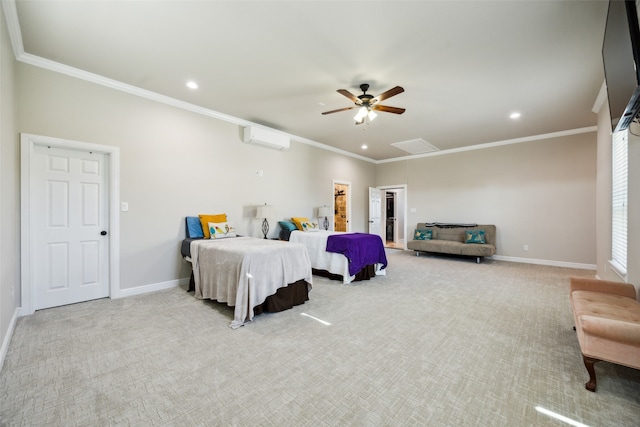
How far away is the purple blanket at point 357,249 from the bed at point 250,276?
105 cm

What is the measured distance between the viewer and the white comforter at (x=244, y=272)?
106 inches

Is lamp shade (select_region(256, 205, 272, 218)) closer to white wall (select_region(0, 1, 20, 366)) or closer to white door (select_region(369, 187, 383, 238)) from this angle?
white wall (select_region(0, 1, 20, 366))

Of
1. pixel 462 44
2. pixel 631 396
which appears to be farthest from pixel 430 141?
pixel 631 396

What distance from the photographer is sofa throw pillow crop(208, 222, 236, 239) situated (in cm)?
397

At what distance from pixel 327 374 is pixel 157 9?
10.7 feet

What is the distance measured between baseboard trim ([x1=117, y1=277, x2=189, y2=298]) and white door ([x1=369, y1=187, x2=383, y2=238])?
544 cm

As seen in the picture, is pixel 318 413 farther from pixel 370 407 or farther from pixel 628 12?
pixel 628 12

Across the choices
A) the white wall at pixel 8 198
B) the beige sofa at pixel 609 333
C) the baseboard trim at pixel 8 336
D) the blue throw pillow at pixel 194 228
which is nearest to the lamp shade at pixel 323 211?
the blue throw pillow at pixel 194 228

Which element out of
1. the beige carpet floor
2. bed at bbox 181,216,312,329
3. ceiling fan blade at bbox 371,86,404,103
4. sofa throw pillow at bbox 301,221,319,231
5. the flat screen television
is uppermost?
ceiling fan blade at bbox 371,86,404,103

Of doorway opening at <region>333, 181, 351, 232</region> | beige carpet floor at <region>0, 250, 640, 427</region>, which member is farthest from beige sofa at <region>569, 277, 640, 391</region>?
doorway opening at <region>333, 181, 351, 232</region>

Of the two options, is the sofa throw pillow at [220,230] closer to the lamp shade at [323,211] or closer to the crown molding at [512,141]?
the lamp shade at [323,211]

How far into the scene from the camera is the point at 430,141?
20.2ft

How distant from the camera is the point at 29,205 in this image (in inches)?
113

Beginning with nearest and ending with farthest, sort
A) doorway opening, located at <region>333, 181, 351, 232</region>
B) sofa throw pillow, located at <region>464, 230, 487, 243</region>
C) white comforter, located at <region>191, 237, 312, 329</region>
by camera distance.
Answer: white comforter, located at <region>191, 237, 312, 329</region> → sofa throw pillow, located at <region>464, 230, 487, 243</region> → doorway opening, located at <region>333, 181, 351, 232</region>
